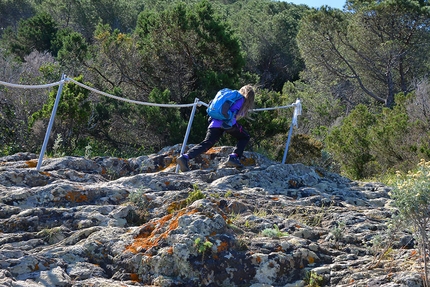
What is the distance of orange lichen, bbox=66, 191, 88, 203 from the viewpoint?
4992 millimetres

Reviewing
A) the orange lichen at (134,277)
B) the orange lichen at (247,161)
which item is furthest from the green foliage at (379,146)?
the orange lichen at (134,277)

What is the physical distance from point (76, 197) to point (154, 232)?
46.9 inches

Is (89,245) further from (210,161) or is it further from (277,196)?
(210,161)

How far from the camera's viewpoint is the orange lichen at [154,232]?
3982 mm

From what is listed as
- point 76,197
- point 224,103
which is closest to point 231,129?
point 224,103

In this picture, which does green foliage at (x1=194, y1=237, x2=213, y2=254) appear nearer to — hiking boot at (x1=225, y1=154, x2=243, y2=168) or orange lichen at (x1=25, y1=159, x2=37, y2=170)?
hiking boot at (x1=225, y1=154, x2=243, y2=168)

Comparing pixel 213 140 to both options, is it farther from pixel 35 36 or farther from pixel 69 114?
pixel 35 36

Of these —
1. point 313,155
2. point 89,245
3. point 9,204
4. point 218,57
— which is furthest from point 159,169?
point 218,57

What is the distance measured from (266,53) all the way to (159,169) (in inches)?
1054

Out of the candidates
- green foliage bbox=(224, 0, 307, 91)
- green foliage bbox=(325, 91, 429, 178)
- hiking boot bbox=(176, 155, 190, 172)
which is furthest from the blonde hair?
green foliage bbox=(224, 0, 307, 91)

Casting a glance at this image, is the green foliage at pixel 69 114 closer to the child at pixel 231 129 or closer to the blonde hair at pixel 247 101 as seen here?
the child at pixel 231 129

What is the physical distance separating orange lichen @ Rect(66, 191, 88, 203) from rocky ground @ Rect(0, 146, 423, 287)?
0.03 feet

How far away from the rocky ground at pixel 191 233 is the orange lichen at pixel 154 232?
11mm

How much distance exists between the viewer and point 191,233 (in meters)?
3.95
